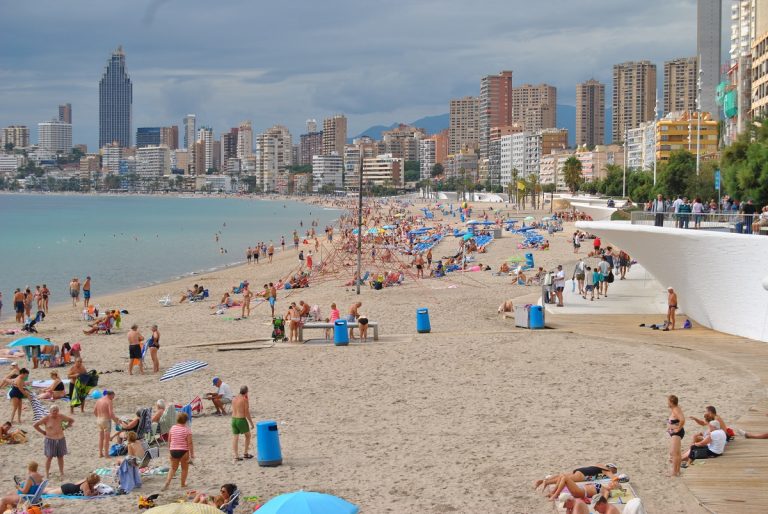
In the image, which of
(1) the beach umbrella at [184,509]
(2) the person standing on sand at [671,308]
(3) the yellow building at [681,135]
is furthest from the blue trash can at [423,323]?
(3) the yellow building at [681,135]

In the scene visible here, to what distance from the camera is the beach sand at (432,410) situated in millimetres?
9555

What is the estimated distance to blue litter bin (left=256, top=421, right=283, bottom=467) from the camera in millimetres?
10383

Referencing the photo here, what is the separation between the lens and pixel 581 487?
865 cm

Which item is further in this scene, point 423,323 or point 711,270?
point 423,323

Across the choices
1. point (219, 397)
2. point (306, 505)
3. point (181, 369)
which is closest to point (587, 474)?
point (306, 505)

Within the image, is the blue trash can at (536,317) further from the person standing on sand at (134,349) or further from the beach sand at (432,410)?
the person standing on sand at (134,349)

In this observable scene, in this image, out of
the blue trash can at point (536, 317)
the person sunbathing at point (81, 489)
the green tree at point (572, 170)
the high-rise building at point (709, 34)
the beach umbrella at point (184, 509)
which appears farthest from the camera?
the high-rise building at point (709, 34)

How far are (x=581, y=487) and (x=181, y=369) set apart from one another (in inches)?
367

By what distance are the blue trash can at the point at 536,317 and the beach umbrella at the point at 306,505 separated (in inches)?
464

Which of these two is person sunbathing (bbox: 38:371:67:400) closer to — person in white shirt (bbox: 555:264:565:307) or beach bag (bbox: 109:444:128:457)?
beach bag (bbox: 109:444:128:457)

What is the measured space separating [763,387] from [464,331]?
7780mm

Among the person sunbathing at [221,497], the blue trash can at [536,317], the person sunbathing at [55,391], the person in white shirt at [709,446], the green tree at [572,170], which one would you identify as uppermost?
the green tree at [572,170]

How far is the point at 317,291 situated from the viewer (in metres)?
29.2

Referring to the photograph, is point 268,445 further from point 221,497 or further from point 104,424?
point 104,424
